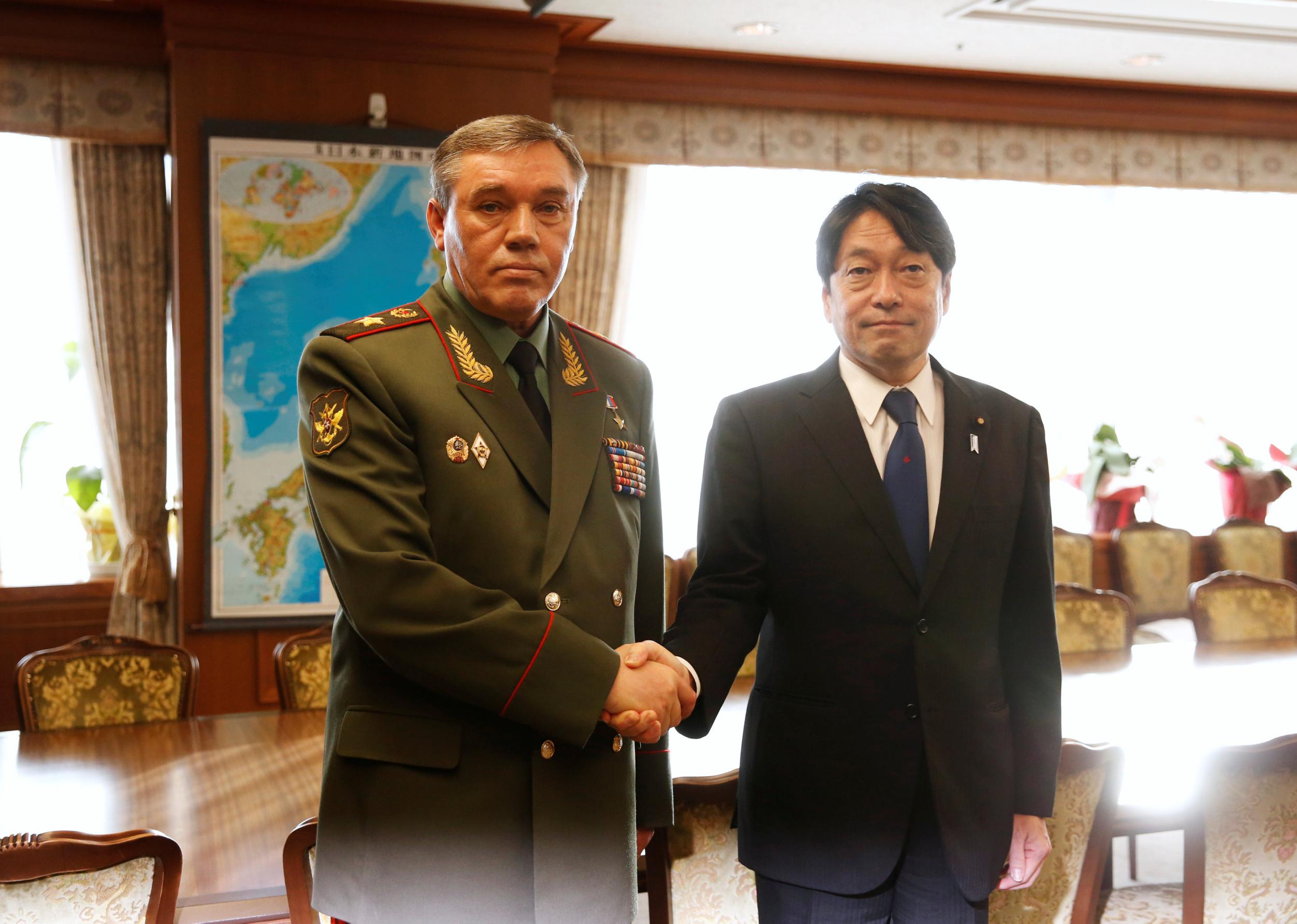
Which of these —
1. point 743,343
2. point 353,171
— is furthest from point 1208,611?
point 353,171

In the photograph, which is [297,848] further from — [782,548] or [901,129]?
[901,129]

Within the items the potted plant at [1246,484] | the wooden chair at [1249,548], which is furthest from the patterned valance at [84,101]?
the potted plant at [1246,484]

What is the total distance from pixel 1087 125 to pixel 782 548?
536 cm

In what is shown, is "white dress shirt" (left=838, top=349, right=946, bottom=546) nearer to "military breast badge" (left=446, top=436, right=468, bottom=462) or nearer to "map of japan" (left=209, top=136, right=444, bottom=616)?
"military breast badge" (left=446, top=436, right=468, bottom=462)

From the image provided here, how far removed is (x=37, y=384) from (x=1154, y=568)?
5403 mm

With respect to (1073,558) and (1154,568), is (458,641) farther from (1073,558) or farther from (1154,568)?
(1154,568)

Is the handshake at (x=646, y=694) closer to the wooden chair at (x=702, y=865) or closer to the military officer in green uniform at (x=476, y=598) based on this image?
the military officer in green uniform at (x=476, y=598)

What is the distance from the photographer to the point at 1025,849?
1.65 meters

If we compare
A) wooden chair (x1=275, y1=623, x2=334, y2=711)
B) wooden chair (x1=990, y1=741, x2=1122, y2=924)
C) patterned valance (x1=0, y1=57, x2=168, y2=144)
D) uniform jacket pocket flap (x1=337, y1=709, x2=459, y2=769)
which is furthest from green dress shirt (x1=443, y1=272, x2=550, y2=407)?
patterned valance (x1=0, y1=57, x2=168, y2=144)

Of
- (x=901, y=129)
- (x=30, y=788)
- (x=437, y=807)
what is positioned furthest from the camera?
(x=901, y=129)

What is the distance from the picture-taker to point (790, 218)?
20.6ft

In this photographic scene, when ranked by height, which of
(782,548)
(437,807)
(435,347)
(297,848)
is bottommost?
(297,848)

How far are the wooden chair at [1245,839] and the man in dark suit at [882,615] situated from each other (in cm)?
69

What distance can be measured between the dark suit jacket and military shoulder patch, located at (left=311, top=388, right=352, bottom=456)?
0.57 metres
